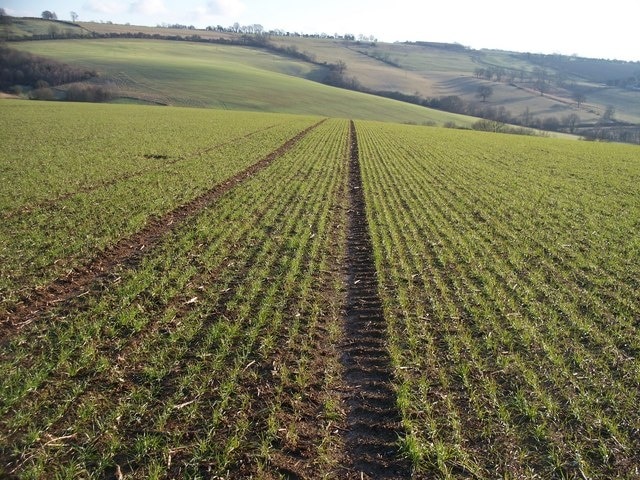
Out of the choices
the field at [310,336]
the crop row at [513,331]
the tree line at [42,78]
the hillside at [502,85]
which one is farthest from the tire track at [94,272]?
the hillside at [502,85]

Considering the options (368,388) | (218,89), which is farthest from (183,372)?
(218,89)

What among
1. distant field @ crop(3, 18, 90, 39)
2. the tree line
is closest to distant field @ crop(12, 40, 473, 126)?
the tree line

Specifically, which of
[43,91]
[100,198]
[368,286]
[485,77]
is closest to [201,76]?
[43,91]

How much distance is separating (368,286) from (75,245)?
26.5 feet

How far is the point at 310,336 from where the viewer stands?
834cm

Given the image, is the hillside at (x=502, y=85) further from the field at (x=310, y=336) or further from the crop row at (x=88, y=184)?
the field at (x=310, y=336)

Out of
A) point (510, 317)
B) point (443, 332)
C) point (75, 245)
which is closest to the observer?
point (443, 332)

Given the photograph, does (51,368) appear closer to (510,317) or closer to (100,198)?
(510,317)

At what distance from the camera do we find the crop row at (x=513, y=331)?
19.2ft

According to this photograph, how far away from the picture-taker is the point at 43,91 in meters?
84.2

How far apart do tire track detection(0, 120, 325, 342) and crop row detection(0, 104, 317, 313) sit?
28 cm

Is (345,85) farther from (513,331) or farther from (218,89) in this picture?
(513,331)

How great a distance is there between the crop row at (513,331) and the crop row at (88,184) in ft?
26.3

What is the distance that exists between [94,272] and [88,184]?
9823 mm
